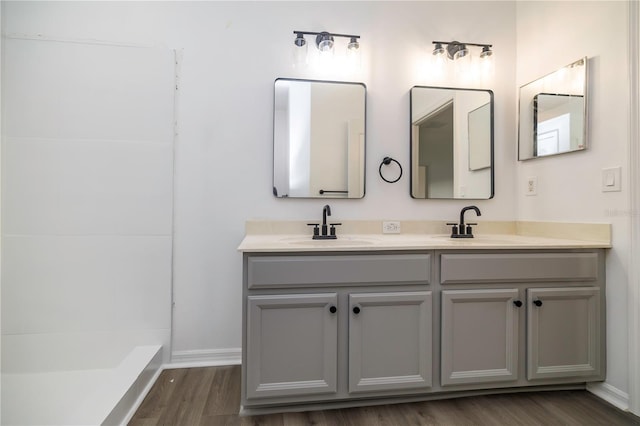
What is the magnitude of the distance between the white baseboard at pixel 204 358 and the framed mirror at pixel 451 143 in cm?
156

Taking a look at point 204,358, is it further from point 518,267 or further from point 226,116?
point 518,267

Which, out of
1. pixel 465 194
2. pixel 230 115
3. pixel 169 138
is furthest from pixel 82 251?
pixel 465 194

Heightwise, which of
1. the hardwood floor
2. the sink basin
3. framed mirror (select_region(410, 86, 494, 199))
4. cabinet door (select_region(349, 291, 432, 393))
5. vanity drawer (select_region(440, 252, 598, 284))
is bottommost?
the hardwood floor

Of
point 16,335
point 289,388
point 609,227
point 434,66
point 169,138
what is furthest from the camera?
point 434,66

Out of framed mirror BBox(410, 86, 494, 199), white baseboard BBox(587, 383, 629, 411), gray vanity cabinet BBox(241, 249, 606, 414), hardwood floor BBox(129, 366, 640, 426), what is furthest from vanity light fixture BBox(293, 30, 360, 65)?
white baseboard BBox(587, 383, 629, 411)

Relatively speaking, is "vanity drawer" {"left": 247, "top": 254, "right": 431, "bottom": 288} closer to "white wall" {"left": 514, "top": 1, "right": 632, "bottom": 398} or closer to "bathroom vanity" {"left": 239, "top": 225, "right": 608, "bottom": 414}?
"bathroom vanity" {"left": 239, "top": 225, "right": 608, "bottom": 414}

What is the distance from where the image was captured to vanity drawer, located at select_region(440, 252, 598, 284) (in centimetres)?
145

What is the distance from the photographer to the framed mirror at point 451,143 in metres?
1.99

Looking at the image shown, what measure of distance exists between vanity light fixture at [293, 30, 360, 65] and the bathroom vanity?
4.14 feet

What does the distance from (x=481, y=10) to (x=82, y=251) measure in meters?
3.04

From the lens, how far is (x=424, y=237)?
6.04 feet

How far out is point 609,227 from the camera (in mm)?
1501

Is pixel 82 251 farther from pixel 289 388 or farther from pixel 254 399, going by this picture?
pixel 289 388

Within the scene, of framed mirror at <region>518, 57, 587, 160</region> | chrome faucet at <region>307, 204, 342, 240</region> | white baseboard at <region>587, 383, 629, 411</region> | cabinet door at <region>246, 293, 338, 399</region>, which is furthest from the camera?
chrome faucet at <region>307, 204, 342, 240</region>
